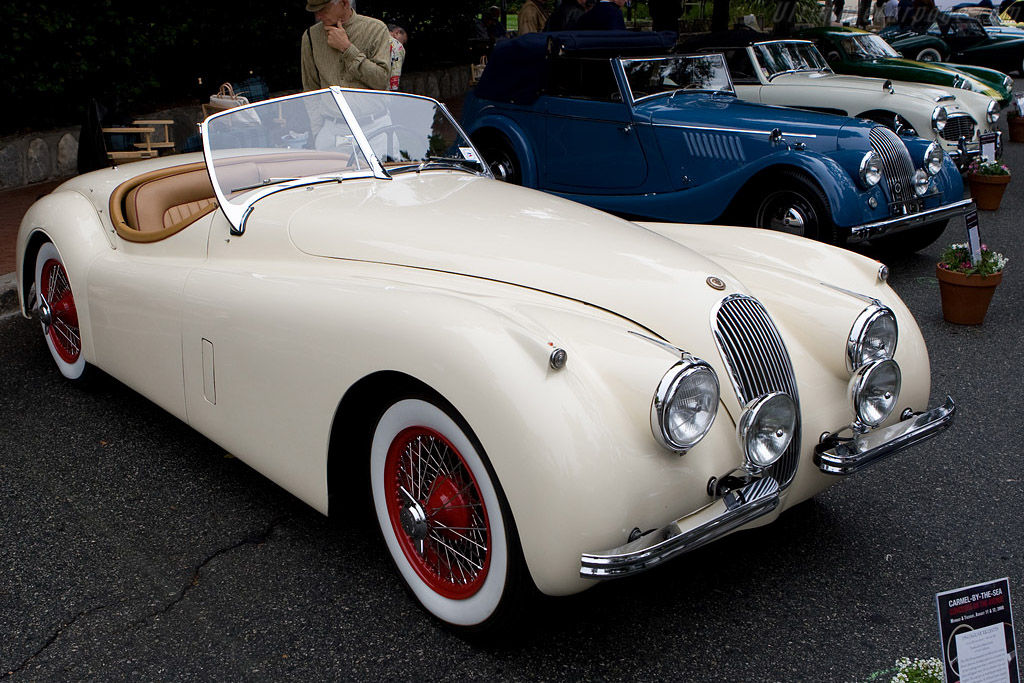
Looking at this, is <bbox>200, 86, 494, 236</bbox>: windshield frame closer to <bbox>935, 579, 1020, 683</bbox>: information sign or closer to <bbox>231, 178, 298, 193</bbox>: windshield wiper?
<bbox>231, 178, 298, 193</bbox>: windshield wiper

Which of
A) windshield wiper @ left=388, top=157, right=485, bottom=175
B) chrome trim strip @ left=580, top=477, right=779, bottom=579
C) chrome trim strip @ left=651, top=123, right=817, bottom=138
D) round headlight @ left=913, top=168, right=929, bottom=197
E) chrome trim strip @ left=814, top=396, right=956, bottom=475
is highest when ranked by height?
windshield wiper @ left=388, top=157, right=485, bottom=175

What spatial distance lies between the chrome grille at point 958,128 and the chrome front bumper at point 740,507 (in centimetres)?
672

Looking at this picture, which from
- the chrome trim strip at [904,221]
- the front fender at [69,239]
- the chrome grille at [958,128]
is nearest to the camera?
the front fender at [69,239]

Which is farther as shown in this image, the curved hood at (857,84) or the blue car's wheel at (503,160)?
the curved hood at (857,84)

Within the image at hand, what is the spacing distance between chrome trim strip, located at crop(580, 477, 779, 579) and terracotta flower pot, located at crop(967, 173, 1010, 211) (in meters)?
6.68

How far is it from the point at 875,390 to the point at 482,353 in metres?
1.19

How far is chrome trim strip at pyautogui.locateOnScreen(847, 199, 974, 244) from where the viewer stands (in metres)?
5.53

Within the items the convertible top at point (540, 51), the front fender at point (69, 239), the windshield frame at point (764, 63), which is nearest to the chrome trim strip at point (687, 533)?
the front fender at point (69, 239)

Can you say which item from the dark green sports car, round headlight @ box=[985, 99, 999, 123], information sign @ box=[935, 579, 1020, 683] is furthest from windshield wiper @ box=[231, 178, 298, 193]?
the dark green sports car

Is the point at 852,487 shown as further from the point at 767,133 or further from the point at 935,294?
the point at 767,133

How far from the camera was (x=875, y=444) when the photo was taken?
2557 millimetres

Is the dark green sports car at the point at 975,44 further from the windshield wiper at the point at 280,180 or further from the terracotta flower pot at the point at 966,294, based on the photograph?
the windshield wiper at the point at 280,180

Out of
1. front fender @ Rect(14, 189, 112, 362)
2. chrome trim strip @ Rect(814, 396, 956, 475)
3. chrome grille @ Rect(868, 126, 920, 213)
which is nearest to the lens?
chrome trim strip @ Rect(814, 396, 956, 475)

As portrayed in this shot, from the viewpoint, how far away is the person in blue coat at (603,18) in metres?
7.64
